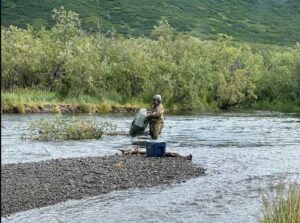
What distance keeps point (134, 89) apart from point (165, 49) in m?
9.78

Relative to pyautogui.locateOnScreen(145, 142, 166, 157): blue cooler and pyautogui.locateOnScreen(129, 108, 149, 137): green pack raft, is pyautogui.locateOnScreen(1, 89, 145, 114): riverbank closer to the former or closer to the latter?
pyautogui.locateOnScreen(129, 108, 149, 137): green pack raft

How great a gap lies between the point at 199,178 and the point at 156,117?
734cm

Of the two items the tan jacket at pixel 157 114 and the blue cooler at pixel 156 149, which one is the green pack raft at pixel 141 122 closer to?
the tan jacket at pixel 157 114

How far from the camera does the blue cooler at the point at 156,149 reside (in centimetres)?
2258

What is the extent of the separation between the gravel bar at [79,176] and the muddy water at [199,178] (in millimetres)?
630

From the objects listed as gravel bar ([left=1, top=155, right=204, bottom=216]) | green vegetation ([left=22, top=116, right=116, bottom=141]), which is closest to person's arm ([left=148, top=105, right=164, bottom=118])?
gravel bar ([left=1, top=155, right=204, bottom=216])

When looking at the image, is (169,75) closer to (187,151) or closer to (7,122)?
(7,122)

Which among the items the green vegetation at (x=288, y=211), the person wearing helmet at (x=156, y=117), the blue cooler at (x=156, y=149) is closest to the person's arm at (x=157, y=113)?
the person wearing helmet at (x=156, y=117)

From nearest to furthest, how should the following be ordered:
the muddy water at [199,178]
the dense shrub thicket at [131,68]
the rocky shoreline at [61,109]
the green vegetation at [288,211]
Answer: the green vegetation at [288,211] → the muddy water at [199,178] → the rocky shoreline at [61,109] → the dense shrub thicket at [131,68]

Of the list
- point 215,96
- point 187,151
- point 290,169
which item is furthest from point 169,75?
point 290,169

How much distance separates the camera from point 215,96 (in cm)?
7456

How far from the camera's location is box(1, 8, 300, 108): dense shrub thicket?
63.9 meters

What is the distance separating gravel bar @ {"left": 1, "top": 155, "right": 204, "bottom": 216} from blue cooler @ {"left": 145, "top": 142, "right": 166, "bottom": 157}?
1.09ft

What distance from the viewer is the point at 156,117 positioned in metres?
26.3
